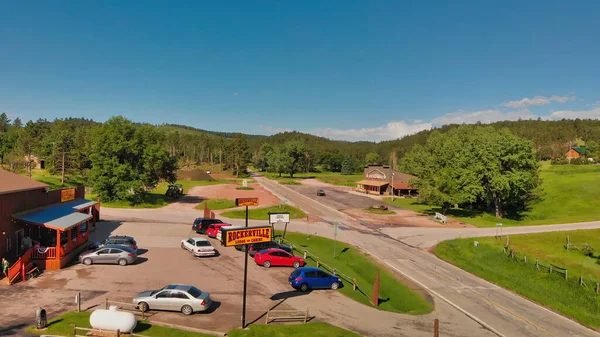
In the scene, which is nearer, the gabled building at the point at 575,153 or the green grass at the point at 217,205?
the green grass at the point at 217,205

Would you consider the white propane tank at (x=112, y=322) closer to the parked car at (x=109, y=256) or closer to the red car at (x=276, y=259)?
the parked car at (x=109, y=256)

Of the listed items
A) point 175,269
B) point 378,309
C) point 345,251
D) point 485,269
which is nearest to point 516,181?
point 485,269

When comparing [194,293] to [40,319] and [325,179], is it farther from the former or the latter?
[325,179]

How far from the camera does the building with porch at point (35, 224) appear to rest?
26.2 m

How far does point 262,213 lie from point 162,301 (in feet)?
126

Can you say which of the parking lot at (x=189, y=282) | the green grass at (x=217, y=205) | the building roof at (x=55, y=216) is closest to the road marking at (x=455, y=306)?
the parking lot at (x=189, y=282)

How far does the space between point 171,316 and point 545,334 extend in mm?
21932

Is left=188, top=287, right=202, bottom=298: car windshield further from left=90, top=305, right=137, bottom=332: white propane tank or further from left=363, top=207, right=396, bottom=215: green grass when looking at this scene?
left=363, top=207, right=396, bottom=215: green grass

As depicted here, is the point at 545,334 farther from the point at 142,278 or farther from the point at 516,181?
the point at 516,181

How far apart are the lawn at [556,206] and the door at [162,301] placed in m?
48.3

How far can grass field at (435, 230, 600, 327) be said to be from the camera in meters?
27.2

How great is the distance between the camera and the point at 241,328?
711 inches

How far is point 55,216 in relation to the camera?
3027cm

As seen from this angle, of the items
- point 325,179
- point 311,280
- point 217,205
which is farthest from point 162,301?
point 325,179
